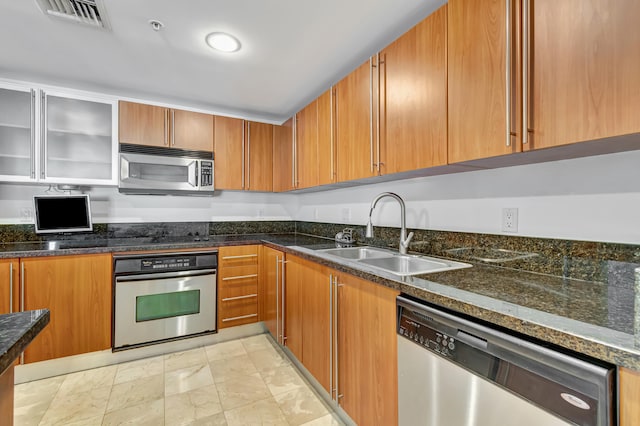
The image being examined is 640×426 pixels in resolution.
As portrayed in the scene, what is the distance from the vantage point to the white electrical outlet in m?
1.31

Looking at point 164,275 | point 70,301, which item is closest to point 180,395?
point 164,275

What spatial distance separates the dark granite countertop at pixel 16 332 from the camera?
56cm

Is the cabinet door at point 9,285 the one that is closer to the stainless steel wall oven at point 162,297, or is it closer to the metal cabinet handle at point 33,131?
the stainless steel wall oven at point 162,297

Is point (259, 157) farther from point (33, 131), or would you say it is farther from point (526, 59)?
point (526, 59)

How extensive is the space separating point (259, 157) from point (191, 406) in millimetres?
2208

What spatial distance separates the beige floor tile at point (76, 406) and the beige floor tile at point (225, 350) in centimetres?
69

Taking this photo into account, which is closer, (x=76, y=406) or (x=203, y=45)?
(x=76, y=406)

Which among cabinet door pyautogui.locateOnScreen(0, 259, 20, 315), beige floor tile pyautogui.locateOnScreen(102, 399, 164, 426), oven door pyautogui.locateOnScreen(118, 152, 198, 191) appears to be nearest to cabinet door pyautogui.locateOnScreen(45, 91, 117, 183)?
oven door pyautogui.locateOnScreen(118, 152, 198, 191)

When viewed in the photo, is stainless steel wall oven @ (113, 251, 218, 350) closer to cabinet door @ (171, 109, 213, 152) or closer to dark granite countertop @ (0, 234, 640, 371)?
cabinet door @ (171, 109, 213, 152)

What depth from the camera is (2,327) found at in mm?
666

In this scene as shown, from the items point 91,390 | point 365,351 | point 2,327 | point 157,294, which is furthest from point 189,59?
point 91,390

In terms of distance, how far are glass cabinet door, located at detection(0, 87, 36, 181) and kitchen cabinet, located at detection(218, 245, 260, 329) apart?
1.61 meters

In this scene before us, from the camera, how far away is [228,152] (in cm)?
288

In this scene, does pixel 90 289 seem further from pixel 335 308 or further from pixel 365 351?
pixel 365 351
